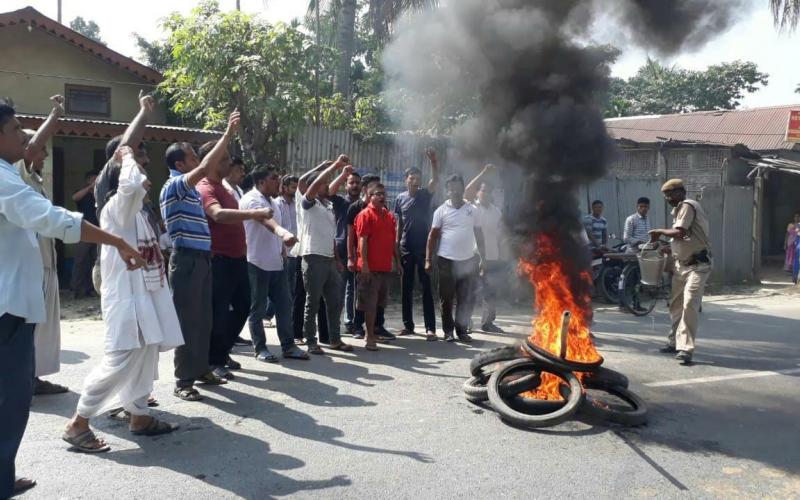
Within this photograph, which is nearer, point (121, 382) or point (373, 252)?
point (121, 382)

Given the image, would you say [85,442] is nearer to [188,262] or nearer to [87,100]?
[188,262]

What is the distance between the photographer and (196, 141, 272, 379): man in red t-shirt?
18.8 feet

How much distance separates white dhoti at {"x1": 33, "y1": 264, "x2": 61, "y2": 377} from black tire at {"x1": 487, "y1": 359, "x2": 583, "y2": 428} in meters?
3.39

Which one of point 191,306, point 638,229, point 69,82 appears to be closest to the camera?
point 191,306

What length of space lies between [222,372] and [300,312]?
189cm

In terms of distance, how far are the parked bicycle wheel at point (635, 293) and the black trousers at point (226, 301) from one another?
658 cm

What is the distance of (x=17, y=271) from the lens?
133 inches

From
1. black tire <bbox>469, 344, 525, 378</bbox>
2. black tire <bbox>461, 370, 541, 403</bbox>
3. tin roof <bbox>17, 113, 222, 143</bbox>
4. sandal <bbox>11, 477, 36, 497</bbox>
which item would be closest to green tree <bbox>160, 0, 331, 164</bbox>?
tin roof <bbox>17, 113, 222, 143</bbox>

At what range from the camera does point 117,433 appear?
4.55 meters

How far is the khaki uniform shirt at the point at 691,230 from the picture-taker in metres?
7.32

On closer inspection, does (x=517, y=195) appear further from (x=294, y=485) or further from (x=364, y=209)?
(x=294, y=485)

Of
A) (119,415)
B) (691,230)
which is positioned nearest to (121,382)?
(119,415)

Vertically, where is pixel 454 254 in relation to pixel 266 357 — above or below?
above

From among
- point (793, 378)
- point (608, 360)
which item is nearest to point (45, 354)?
point (608, 360)
